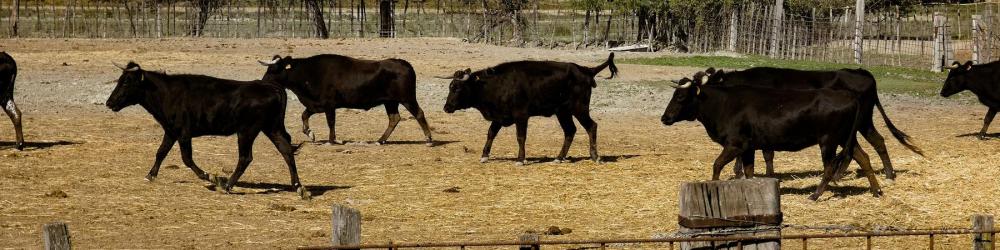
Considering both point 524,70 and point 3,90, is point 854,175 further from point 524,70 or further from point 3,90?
point 3,90

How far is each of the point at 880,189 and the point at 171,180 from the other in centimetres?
713

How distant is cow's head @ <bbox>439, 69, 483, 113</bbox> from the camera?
67.0 feet

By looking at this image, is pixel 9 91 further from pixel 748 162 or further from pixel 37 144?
pixel 748 162

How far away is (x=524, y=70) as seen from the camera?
20.2 meters

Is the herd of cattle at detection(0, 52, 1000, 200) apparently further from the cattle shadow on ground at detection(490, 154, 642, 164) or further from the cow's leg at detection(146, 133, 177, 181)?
the cattle shadow on ground at detection(490, 154, 642, 164)

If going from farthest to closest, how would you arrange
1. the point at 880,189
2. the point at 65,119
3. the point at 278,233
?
the point at 65,119 → the point at 880,189 → the point at 278,233

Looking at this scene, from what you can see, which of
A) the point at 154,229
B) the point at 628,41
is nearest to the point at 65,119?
the point at 154,229

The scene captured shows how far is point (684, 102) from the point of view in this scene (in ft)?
56.4

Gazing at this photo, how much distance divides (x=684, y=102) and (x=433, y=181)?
278 centimetres

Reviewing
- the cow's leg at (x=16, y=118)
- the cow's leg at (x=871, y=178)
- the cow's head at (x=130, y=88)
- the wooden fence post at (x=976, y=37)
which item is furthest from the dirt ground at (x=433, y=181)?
the wooden fence post at (x=976, y=37)

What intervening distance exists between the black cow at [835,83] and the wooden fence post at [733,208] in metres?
9.56

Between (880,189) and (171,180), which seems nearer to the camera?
(880,189)

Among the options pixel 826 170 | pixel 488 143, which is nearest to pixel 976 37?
pixel 488 143

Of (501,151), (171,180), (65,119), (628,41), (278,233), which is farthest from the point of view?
(628,41)
